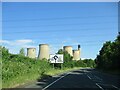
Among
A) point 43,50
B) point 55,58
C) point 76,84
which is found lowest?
point 76,84

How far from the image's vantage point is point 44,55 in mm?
77500

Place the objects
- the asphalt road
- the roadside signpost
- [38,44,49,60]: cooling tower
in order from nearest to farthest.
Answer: the asphalt road, [38,44,49,60]: cooling tower, the roadside signpost

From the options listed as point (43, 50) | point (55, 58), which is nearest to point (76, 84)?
point (43, 50)

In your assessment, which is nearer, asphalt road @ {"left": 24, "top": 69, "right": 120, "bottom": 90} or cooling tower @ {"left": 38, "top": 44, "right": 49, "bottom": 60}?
asphalt road @ {"left": 24, "top": 69, "right": 120, "bottom": 90}

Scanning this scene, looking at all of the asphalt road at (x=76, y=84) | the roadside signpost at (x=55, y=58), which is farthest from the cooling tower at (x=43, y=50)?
the asphalt road at (x=76, y=84)

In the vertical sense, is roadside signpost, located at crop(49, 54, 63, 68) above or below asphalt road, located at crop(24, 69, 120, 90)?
above

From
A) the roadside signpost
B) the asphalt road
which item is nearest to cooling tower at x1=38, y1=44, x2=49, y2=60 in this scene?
the roadside signpost

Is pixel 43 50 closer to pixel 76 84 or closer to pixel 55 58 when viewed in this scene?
pixel 55 58

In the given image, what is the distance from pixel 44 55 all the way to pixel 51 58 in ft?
31.9

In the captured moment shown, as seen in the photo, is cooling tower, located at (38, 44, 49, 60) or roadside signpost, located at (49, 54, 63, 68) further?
roadside signpost, located at (49, 54, 63, 68)

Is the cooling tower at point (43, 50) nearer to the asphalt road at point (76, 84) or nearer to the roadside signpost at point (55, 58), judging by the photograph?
the roadside signpost at point (55, 58)

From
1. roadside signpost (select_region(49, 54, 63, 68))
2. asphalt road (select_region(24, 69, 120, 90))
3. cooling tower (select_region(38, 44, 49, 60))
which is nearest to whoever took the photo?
asphalt road (select_region(24, 69, 120, 90))

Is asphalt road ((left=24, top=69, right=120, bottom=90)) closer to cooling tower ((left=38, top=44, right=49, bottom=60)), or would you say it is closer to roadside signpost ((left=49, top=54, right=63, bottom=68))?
cooling tower ((left=38, top=44, right=49, bottom=60))

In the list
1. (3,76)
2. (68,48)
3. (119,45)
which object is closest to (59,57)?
(68,48)
